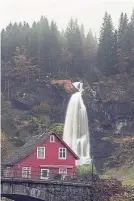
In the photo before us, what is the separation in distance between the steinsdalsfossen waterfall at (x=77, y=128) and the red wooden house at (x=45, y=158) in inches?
803

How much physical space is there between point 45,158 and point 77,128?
31067 millimetres

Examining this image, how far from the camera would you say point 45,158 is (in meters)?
65.8

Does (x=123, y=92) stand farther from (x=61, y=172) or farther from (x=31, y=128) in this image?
(x=61, y=172)

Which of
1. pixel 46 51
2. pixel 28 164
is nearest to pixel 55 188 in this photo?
pixel 28 164

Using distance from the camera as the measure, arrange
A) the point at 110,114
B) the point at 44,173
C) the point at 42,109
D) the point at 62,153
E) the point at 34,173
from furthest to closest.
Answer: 1. the point at 42,109
2. the point at 110,114
3. the point at 62,153
4. the point at 44,173
5. the point at 34,173

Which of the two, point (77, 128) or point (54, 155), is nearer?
point (54, 155)

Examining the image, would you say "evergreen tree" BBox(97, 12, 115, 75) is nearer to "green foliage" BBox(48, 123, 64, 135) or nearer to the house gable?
"green foliage" BBox(48, 123, 64, 135)

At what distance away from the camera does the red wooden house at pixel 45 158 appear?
63.5 meters

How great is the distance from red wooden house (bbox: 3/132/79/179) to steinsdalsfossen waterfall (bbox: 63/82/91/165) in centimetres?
2039

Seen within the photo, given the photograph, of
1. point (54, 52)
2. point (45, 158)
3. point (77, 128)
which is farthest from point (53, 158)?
point (54, 52)

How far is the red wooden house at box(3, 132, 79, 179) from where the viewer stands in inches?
2499

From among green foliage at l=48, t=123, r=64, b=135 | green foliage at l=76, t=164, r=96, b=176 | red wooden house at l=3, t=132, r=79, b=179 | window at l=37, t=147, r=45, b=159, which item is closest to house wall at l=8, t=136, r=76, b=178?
red wooden house at l=3, t=132, r=79, b=179

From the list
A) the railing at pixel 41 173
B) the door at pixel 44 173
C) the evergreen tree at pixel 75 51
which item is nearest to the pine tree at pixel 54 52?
the evergreen tree at pixel 75 51

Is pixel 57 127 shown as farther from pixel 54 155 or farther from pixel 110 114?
pixel 54 155
